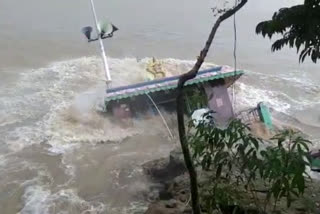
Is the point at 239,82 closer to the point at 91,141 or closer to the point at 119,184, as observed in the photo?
the point at 91,141

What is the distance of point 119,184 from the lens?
825 cm

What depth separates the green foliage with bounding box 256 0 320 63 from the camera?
4180mm

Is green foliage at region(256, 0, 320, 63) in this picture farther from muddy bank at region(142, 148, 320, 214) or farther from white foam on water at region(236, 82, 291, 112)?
white foam on water at region(236, 82, 291, 112)

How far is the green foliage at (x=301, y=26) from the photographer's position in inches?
165

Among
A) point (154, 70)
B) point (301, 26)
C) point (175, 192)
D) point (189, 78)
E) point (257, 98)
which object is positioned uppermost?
point (301, 26)

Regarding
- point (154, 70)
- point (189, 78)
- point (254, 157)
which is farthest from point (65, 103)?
point (254, 157)

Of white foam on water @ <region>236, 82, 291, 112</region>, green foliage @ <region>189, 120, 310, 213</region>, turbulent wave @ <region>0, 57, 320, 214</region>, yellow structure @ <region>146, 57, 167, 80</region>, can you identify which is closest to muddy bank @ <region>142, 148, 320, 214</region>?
turbulent wave @ <region>0, 57, 320, 214</region>

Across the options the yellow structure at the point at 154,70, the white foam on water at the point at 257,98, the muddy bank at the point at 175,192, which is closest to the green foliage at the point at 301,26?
the muddy bank at the point at 175,192

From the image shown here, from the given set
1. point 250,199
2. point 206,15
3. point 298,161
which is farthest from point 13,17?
point 298,161

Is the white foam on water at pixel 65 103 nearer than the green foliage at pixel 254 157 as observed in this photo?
No

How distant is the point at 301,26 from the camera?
4297 mm

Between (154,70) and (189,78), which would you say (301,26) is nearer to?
(189,78)

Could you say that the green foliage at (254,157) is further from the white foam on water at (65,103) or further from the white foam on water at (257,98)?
the white foam on water at (257,98)

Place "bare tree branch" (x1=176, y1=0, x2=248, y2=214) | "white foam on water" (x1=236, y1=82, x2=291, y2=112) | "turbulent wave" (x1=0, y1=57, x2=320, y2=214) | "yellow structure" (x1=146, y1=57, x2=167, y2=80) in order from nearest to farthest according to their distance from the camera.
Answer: "bare tree branch" (x1=176, y1=0, x2=248, y2=214) → "turbulent wave" (x1=0, y1=57, x2=320, y2=214) → "white foam on water" (x1=236, y1=82, x2=291, y2=112) → "yellow structure" (x1=146, y1=57, x2=167, y2=80)
